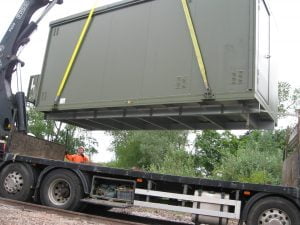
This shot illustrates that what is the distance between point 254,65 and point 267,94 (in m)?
1.17

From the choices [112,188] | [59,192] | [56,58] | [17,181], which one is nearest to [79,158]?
[59,192]

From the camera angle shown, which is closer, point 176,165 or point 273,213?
point 273,213

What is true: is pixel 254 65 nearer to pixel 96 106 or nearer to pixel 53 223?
pixel 96 106

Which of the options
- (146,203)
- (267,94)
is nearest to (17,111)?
(146,203)

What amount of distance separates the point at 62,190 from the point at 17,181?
1170mm

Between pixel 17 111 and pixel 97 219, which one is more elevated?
pixel 17 111

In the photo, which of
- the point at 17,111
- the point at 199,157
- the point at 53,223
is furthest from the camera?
the point at 199,157

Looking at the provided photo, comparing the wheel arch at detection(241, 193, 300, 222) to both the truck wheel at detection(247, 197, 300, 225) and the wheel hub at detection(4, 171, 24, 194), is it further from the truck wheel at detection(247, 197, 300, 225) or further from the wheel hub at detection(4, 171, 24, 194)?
Answer: the wheel hub at detection(4, 171, 24, 194)

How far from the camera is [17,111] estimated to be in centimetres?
1069

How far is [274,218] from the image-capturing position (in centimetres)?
667

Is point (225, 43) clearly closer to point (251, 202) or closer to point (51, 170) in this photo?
point (251, 202)

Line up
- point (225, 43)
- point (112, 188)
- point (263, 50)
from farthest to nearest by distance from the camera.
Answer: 1. point (112, 188)
2. point (263, 50)
3. point (225, 43)

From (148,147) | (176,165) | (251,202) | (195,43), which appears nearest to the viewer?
(251,202)

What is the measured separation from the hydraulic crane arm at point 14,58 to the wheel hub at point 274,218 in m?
6.57
